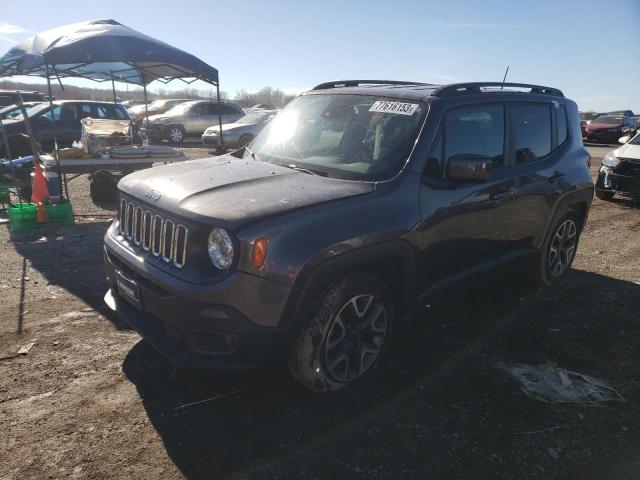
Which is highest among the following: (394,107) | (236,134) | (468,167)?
(394,107)

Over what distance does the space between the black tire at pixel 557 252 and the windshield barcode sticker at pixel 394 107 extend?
221cm

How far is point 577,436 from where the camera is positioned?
2.78 m

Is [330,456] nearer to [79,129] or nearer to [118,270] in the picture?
[118,270]

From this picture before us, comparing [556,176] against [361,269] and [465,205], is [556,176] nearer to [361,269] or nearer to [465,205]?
[465,205]

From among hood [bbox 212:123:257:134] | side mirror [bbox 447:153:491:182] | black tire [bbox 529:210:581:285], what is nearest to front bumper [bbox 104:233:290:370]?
side mirror [bbox 447:153:491:182]

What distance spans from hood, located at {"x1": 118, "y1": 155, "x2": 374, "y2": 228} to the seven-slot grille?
0.09 meters

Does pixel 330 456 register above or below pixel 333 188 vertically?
below

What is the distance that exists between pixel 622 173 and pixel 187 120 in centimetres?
1523

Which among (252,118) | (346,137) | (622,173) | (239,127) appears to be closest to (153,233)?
(346,137)

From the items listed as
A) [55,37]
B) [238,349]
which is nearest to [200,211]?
[238,349]

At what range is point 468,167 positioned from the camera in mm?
3139

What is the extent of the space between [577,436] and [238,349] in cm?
203

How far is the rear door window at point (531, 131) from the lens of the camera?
4.05 metres

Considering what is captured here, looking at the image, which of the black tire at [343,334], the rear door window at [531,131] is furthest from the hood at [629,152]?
the black tire at [343,334]
